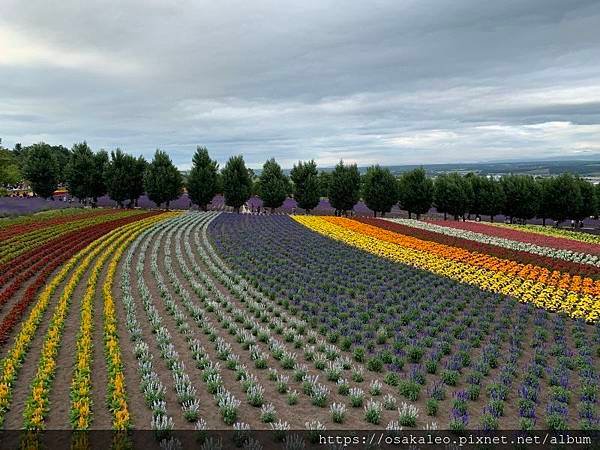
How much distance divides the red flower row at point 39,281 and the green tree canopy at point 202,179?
1258 inches

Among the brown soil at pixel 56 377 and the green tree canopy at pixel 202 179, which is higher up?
the green tree canopy at pixel 202 179

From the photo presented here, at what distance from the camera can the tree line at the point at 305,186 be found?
67000 millimetres

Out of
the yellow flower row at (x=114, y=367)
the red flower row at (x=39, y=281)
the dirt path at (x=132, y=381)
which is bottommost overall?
the dirt path at (x=132, y=381)

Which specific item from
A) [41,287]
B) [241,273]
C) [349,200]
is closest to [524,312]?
[241,273]

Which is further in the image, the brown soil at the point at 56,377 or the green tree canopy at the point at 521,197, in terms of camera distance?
the green tree canopy at the point at 521,197

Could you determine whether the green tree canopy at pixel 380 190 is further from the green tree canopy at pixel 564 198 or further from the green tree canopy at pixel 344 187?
the green tree canopy at pixel 564 198

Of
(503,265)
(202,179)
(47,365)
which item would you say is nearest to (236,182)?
(202,179)

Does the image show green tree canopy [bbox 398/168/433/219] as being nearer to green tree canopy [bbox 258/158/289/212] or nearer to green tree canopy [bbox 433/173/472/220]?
green tree canopy [bbox 433/173/472/220]

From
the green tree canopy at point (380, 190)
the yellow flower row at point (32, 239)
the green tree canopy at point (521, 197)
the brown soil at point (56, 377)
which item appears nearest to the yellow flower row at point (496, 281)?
the brown soil at point (56, 377)

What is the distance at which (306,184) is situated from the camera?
71.6 metres

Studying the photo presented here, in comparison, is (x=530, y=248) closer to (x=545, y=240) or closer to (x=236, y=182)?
(x=545, y=240)

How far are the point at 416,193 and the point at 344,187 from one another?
11501mm

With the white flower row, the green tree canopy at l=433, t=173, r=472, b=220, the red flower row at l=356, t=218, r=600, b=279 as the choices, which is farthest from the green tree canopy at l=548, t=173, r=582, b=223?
the red flower row at l=356, t=218, r=600, b=279

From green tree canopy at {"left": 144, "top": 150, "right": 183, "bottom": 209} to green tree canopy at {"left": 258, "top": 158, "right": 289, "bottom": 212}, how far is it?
1357 centimetres
